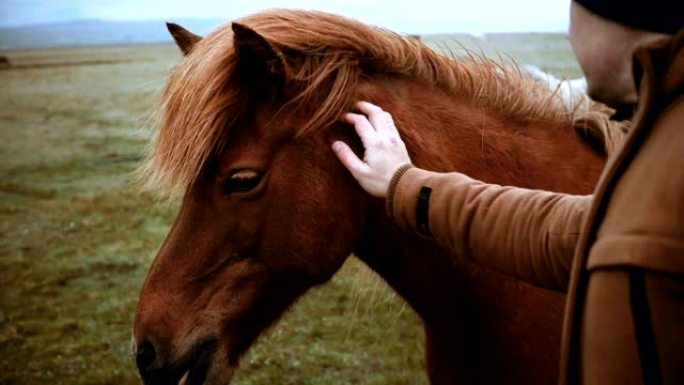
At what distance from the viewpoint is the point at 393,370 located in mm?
5188

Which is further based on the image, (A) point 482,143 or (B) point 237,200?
(A) point 482,143

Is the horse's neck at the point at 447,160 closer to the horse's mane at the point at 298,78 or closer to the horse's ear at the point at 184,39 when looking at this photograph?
the horse's mane at the point at 298,78

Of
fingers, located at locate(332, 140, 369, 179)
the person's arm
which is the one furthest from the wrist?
fingers, located at locate(332, 140, 369, 179)

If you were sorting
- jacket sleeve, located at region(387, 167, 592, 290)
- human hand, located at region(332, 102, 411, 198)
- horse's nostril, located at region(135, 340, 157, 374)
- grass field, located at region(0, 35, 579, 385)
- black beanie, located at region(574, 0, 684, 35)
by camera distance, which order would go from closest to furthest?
black beanie, located at region(574, 0, 684, 35) < jacket sleeve, located at region(387, 167, 592, 290) < human hand, located at region(332, 102, 411, 198) < horse's nostril, located at region(135, 340, 157, 374) < grass field, located at region(0, 35, 579, 385)

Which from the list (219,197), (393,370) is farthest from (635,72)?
(393,370)

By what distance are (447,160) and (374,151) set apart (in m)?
0.34

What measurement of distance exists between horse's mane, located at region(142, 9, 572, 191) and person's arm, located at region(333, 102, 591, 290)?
0.43 meters

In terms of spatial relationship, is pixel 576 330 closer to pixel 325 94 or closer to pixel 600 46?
pixel 600 46

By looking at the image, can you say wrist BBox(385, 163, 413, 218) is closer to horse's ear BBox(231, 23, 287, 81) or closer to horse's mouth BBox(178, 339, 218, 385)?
horse's ear BBox(231, 23, 287, 81)

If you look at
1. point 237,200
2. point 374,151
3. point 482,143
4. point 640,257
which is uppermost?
point 640,257

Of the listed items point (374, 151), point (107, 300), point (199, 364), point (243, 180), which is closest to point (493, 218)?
point (374, 151)

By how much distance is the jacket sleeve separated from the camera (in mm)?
1401

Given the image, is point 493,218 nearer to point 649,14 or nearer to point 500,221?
point 500,221

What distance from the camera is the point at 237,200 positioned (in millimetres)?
2025
